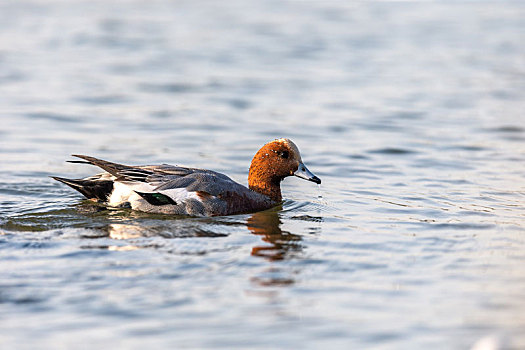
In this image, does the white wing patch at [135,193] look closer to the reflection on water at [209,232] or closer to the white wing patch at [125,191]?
the white wing patch at [125,191]

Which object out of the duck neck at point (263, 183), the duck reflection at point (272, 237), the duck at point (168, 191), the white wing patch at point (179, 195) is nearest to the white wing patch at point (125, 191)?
the duck at point (168, 191)

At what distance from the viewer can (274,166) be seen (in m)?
8.34

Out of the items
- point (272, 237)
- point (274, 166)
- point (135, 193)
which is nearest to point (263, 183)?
point (274, 166)

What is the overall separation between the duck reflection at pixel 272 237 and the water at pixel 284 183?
0.10 feet

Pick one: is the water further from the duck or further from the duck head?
the duck head

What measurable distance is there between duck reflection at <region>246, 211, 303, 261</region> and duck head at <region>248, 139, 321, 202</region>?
381 mm

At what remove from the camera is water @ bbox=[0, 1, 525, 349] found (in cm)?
516

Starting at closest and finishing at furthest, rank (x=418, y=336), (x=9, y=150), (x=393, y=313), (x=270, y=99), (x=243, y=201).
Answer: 1. (x=418, y=336)
2. (x=393, y=313)
3. (x=243, y=201)
4. (x=9, y=150)
5. (x=270, y=99)

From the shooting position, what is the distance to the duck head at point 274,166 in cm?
832

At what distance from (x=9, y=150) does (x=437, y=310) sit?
7.00 m

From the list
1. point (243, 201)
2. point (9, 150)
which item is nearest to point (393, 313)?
point (243, 201)

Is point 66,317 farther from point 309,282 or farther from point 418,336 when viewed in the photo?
point 418,336

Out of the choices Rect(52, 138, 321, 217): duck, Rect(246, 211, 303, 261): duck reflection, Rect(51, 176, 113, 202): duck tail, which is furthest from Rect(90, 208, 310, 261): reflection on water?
Rect(51, 176, 113, 202): duck tail

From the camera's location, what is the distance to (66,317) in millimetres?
5055
